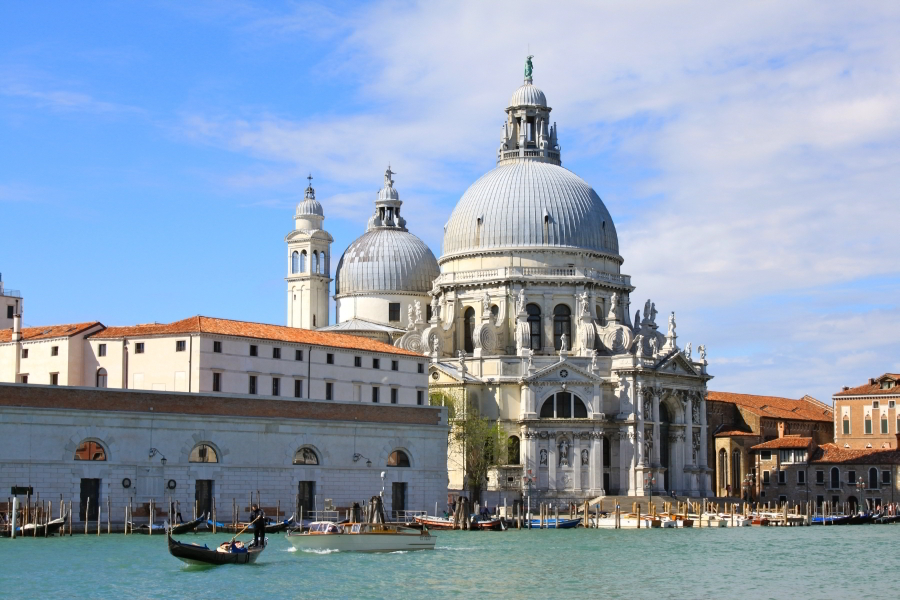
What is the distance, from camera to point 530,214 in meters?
76.4

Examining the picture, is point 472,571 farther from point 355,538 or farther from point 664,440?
point 664,440

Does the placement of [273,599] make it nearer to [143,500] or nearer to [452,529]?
[143,500]

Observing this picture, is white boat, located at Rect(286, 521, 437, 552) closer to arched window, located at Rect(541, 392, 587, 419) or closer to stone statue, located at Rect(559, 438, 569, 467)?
stone statue, located at Rect(559, 438, 569, 467)

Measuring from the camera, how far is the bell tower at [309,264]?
3226 inches

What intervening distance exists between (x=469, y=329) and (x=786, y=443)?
1757 cm

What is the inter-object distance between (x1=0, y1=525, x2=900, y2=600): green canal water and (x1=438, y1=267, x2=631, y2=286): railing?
25.9m

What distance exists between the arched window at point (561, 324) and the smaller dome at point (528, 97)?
1109cm

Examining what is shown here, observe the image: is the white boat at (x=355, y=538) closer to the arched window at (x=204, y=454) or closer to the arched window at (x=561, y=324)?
the arched window at (x=204, y=454)

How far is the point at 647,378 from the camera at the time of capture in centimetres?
7312

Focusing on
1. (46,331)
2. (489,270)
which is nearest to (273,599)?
(46,331)

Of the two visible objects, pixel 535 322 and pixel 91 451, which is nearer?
pixel 91 451

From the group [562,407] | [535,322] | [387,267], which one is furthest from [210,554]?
[387,267]

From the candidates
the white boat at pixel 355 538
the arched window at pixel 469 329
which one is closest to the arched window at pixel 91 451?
the white boat at pixel 355 538

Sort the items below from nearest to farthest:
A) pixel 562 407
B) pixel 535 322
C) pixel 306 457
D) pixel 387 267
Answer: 1. pixel 306 457
2. pixel 562 407
3. pixel 535 322
4. pixel 387 267
